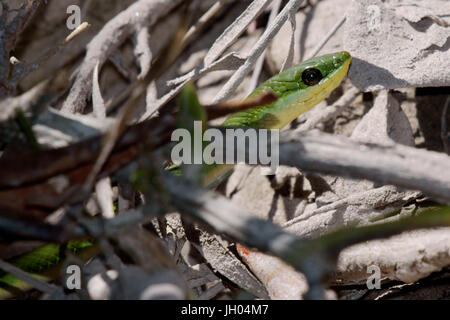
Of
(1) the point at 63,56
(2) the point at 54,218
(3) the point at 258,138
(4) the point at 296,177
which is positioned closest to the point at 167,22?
(1) the point at 63,56

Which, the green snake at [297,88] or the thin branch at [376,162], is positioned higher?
the green snake at [297,88]

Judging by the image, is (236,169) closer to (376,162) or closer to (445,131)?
(445,131)

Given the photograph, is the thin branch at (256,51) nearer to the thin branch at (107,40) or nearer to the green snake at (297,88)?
the green snake at (297,88)

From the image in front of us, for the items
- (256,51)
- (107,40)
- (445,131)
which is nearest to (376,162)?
(256,51)

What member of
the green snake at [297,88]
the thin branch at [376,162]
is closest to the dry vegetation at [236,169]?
the thin branch at [376,162]

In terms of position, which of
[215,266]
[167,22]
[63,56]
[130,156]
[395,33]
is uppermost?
[167,22]

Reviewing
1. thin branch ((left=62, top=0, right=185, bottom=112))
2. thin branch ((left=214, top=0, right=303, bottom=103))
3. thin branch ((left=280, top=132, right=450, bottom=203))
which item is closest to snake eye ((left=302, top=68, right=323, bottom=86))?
thin branch ((left=214, top=0, right=303, bottom=103))

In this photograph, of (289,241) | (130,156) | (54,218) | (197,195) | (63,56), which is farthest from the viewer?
(63,56)

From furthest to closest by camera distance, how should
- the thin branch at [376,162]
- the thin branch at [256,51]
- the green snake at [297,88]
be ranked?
the green snake at [297,88] < the thin branch at [256,51] < the thin branch at [376,162]

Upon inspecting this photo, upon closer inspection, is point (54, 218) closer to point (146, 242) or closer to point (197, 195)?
point (146, 242)
